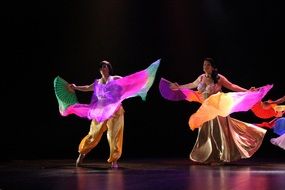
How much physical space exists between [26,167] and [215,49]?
11.6 ft

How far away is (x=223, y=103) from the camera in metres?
5.92

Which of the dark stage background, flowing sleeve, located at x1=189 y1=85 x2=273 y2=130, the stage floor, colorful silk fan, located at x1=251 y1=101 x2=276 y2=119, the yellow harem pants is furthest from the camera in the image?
the dark stage background

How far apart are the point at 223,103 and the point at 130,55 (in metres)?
2.26

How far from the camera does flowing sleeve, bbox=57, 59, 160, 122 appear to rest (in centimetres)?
580

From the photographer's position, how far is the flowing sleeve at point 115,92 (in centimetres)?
580

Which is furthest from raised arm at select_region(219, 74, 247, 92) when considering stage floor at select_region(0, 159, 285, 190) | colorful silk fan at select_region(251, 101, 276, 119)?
stage floor at select_region(0, 159, 285, 190)

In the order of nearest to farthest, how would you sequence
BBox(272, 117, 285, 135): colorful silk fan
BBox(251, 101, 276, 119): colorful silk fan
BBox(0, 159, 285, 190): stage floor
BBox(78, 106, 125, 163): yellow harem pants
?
1. BBox(0, 159, 285, 190): stage floor
2. BBox(78, 106, 125, 163): yellow harem pants
3. BBox(272, 117, 285, 135): colorful silk fan
4. BBox(251, 101, 276, 119): colorful silk fan

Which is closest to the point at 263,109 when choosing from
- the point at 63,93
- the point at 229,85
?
the point at 229,85

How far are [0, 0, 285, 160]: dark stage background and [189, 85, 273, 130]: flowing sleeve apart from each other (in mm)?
1681

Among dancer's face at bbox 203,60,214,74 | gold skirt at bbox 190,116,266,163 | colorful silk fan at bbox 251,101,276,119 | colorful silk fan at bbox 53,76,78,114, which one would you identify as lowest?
gold skirt at bbox 190,116,266,163

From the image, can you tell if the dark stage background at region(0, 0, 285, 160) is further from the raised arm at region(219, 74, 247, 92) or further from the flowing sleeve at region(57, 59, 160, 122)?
the flowing sleeve at region(57, 59, 160, 122)

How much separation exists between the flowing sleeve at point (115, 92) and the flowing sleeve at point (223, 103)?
700 mm

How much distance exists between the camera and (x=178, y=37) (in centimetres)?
780

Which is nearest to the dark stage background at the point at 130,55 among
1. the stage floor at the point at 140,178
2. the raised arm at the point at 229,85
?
the raised arm at the point at 229,85
